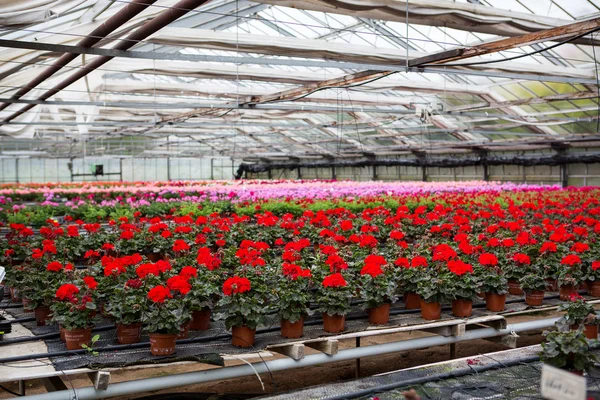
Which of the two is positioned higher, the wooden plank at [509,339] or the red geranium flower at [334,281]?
the red geranium flower at [334,281]

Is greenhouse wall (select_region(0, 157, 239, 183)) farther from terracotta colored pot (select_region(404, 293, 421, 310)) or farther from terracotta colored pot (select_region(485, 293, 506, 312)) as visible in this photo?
terracotta colored pot (select_region(485, 293, 506, 312))

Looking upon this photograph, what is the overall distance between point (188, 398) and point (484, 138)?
1865cm

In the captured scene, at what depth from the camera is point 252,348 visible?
12.3 feet

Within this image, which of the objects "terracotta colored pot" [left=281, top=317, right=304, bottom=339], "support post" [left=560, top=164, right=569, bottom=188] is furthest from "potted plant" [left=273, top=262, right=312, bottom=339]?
"support post" [left=560, top=164, right=569, bottom=188]

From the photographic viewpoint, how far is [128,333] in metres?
3.79

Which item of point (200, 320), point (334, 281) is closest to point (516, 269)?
point (334, 281)

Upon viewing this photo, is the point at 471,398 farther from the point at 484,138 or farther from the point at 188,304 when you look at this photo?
the point at 484,138

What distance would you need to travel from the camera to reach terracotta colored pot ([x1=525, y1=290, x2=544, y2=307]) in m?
4.90

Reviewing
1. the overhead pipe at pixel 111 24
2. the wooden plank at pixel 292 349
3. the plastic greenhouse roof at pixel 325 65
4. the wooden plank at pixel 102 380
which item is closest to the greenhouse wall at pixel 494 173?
the plastic greenhouse roof at pixel 325 65

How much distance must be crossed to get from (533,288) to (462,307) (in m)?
0.78

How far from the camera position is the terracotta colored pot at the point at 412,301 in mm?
4785

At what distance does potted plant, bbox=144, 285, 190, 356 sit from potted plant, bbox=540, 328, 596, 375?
2141mm

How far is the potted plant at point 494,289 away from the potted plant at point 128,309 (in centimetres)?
272

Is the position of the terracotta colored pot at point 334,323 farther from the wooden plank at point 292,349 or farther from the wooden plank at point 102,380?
the wooden plank at point 102,380
